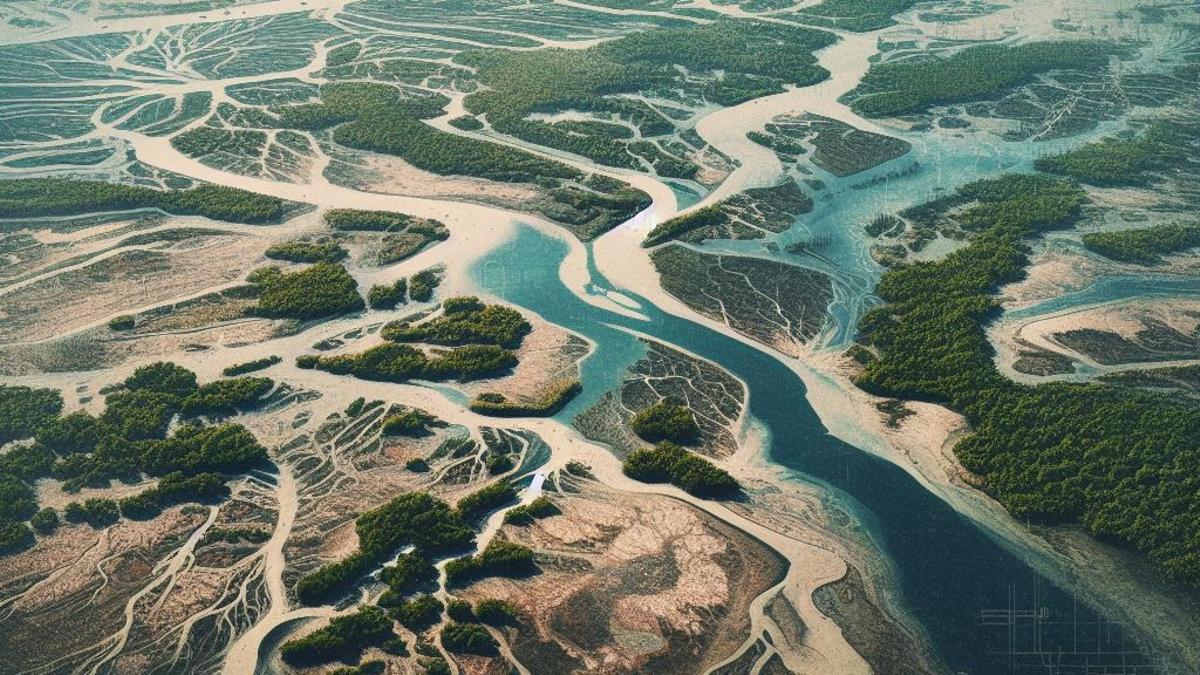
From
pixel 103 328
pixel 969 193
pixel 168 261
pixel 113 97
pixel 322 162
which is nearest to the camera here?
pixel 103 328

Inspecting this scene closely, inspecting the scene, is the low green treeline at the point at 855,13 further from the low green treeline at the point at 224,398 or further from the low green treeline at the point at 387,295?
the low green treeline at the point at 224,398

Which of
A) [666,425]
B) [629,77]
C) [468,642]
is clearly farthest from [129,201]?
[468,642]

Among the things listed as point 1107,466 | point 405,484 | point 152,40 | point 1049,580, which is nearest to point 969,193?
point 1107,466

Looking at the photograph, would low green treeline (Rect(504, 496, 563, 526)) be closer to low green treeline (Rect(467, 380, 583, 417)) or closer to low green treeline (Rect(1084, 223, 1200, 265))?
low green treeline (Rect(467, 380, 583, 417))

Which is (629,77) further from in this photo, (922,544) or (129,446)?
(922,544)

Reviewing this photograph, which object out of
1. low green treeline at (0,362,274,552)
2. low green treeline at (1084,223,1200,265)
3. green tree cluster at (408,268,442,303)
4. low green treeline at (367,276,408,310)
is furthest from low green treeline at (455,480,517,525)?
low green treeline at (1084,223,1200,265)

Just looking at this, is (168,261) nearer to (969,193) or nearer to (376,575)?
(376,575)

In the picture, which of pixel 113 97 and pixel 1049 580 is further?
pixel 113 97
